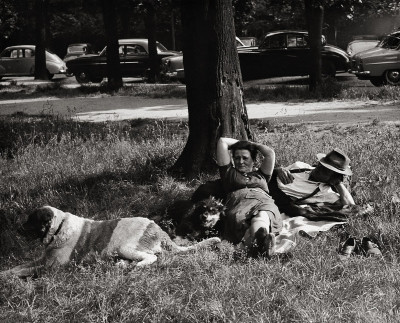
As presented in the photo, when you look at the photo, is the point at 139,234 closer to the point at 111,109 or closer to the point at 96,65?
the point at 111,109

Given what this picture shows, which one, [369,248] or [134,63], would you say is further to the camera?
→ [134,63]

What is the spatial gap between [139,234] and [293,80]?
19.2 metres

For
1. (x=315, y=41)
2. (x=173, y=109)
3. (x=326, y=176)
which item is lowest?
A: (x=173, y=109)

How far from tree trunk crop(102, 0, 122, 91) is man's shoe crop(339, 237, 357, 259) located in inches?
618

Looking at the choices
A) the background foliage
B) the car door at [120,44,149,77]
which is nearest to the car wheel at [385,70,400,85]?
the car door at [120,44,149,77]

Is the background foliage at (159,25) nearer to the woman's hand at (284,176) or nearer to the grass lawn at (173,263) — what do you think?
the grass lawn at (173,263)

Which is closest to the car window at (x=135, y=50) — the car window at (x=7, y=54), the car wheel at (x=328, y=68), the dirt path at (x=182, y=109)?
the car wheel at (x=328, y=68)

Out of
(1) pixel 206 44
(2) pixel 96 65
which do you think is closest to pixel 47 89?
(2) pixel 96 65

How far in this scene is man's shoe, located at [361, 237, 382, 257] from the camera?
5.75 m

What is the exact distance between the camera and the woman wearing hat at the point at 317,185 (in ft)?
22.3

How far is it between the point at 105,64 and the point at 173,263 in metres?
23.0

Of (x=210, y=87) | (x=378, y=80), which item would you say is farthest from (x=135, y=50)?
(x=210, y=87)

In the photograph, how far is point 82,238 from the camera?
5719mm

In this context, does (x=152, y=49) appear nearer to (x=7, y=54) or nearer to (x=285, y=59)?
(x=285, y=59)
